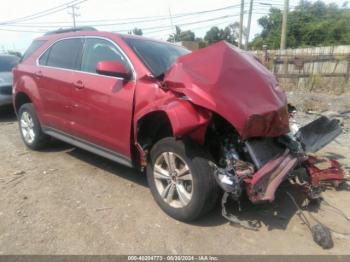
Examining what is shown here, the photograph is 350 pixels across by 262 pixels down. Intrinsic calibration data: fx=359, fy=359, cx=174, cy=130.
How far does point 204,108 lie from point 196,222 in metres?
1.18

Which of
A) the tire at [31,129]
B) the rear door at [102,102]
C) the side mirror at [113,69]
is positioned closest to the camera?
the side mirror at [113,69]

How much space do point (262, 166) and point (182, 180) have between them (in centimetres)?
79

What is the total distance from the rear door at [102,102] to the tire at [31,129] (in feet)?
4.08

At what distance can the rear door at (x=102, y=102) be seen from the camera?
399 cm

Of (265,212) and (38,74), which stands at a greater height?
(38,74)

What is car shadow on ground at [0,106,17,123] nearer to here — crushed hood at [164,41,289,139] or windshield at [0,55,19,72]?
windshield at [0,55,19,72]

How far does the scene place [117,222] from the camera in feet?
11.9

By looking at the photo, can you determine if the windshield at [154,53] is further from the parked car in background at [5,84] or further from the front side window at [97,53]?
the parked car in background at [5,84]

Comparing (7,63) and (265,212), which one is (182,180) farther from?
(7,63)

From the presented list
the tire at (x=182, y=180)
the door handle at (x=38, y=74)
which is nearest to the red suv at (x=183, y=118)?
the tire at (x=182, y=180)

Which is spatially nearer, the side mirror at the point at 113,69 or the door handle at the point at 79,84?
the side mirror at the point at 113,69

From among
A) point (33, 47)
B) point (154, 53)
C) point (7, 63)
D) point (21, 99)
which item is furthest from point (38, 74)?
point (7, 63)

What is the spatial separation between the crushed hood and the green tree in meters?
37.4

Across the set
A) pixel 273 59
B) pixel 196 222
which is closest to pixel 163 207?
pixel 196 222
